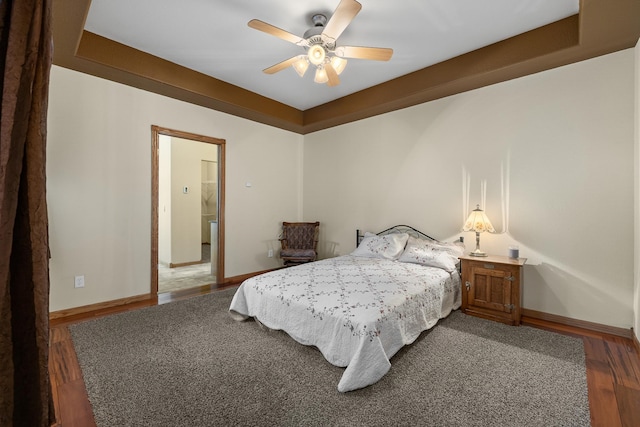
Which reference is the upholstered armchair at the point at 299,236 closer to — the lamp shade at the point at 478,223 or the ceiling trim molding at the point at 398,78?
the ceiling trim molding at the point at 398,78

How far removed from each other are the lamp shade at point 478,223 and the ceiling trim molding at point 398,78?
1492mm

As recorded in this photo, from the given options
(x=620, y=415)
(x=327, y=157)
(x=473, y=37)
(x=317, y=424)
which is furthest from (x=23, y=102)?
(x=327, y=157)

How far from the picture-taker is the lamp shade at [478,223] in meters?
3.21

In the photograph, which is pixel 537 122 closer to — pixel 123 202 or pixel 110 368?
pixel 110 368

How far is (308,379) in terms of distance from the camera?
1986mm

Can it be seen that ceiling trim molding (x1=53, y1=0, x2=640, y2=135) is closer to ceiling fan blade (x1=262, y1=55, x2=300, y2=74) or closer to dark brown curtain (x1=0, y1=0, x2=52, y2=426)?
ceiling fan blade (x1=262, y1=55, x2=300, y2=74)

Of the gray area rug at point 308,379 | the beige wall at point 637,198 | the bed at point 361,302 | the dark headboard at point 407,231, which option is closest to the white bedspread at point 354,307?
the bed at point 361,302

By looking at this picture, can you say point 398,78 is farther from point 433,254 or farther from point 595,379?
point 595,379

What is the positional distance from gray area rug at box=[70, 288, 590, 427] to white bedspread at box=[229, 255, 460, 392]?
13cm

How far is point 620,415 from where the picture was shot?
1687 mm

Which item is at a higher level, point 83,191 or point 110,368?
point 83,191

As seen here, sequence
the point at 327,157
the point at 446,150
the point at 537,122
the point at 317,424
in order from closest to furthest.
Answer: the point at 317,424 → the point at 537,122 → the point at 446,150 → the point at 327,157

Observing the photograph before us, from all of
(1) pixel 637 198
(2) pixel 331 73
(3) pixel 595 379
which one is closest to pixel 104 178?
(2) pixel 331 73

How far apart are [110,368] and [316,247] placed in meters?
3.44
